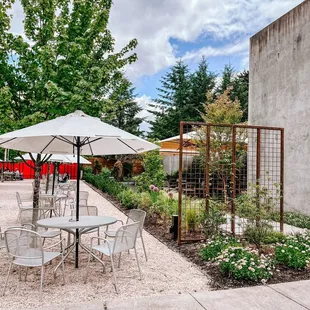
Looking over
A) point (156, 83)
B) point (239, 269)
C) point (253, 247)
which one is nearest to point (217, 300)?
point (239, 269)

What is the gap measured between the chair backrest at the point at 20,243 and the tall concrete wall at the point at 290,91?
6.71 metres

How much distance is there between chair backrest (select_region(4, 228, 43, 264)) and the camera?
11.7 ft

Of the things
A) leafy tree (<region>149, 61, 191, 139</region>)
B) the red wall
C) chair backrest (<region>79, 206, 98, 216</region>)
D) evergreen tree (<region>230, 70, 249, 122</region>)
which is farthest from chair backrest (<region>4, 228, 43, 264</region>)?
the red wall

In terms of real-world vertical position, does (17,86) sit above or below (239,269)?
above

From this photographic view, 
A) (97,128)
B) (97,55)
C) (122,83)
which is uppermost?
(97,55)

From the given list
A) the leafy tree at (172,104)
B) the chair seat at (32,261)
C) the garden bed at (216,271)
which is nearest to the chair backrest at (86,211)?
the garden bed at (216,271)

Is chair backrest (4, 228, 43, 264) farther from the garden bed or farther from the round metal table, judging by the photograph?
the garden bed

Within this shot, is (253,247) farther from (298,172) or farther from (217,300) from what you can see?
(298,172)

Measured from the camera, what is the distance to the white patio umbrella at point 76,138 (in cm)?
383

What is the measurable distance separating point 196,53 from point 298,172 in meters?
21.5

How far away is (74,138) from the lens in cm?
509

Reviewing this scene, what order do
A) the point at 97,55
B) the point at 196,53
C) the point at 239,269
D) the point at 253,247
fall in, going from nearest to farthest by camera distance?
the point at 239,269, the point at 253,247, the point at 97,55, the point at 196,53

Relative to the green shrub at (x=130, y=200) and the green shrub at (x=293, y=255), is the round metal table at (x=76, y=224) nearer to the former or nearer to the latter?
the green shrub at (x=293, y=255)

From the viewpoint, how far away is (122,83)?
27.8ft
